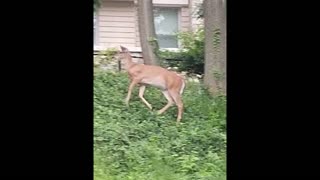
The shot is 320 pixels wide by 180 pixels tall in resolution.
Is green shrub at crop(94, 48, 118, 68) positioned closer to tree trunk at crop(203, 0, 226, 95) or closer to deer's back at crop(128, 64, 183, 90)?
deer's back at crop(128, 64, 183, 90)

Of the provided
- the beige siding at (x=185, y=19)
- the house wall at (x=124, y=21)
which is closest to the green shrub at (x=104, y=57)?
the house wall at (x=124, y=21)

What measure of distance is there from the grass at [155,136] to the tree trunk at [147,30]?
13cm

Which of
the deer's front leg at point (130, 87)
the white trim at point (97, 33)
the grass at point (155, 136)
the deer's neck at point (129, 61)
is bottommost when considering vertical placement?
the grass at point (155, 136)

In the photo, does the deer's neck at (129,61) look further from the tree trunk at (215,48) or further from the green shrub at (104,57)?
the tree trunk at (215,48)

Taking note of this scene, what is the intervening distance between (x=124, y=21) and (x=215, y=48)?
34cm

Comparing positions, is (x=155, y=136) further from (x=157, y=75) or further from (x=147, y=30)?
(x=147, y=30)

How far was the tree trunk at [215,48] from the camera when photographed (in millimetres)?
2102

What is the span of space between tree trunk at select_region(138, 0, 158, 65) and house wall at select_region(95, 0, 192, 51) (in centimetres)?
2

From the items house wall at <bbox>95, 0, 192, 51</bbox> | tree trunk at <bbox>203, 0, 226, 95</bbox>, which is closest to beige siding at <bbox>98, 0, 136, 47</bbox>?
house wall at <bbox>95, 0, 192, 51</bbox>
